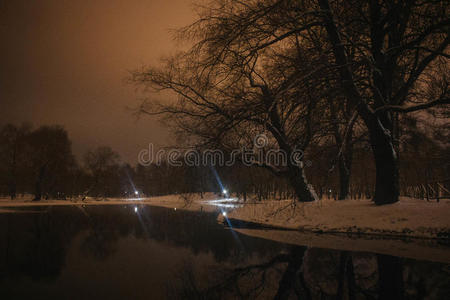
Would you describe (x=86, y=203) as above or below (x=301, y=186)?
below

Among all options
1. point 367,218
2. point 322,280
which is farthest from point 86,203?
point 322,280

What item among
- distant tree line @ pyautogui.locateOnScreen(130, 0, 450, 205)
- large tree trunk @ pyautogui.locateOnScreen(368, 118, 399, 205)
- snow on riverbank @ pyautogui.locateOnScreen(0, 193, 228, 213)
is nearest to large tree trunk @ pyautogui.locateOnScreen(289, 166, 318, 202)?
distant tree line @ pyautogui.locateOnScreen(130, 0, 450, 205)

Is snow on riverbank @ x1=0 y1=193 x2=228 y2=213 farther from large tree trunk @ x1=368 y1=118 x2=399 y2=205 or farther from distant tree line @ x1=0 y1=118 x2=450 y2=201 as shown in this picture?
large tree trunk @ x1=368 y1=118 x2=399 y2=205

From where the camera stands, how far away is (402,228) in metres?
8.73

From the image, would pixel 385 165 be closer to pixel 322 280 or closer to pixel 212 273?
pixel 322 280

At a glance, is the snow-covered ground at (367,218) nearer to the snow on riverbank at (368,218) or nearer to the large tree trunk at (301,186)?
the snow on riverbank at (368,218)

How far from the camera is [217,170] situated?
42.7ft

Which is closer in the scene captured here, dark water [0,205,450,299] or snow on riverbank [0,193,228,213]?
dark water [0,205,450,299]

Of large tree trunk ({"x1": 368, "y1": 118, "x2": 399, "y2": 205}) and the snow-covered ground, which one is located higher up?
large tree trunk ({"x1": 368, "y1": 118, "x2": 399, "y2": 205})

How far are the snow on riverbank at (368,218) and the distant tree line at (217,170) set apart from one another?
97cm

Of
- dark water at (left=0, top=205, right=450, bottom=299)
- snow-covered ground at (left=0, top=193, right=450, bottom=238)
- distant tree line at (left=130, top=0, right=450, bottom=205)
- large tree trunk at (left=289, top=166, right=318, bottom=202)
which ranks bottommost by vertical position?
dark water at (left=0, top=205, right=450, bottom=299)

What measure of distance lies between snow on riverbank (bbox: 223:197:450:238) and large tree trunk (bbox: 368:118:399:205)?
15.0 inches

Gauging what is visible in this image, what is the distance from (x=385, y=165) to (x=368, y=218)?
6.74 feet

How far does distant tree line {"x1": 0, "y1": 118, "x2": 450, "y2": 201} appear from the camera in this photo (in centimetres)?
1263
